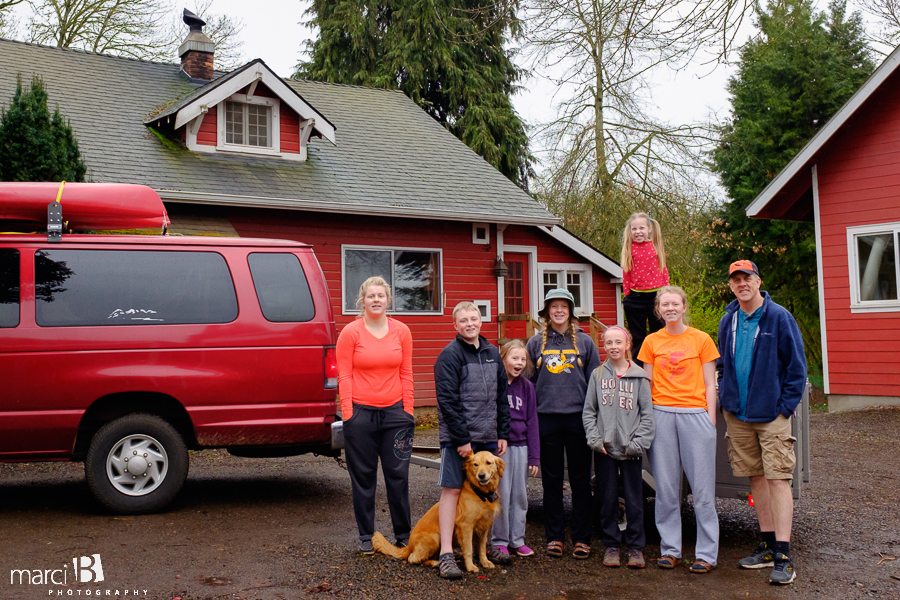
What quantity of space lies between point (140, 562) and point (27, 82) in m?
11.8

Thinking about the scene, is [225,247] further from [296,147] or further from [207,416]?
[296,147]

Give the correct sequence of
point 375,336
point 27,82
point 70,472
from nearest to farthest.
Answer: point 375,336 → point 70,472 → point 27,82

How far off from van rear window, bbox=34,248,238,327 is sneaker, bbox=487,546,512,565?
9.06ft

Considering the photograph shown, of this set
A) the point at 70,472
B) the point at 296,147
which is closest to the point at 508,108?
the point at 296,147

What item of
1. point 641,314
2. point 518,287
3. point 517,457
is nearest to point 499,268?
point 518,287

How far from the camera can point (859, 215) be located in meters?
13.4

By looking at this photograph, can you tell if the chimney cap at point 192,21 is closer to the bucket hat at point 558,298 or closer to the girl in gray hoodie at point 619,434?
the bucket hat at point 558,298

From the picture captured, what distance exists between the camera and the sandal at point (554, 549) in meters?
5.34

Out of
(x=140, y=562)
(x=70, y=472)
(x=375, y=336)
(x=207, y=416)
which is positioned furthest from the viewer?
(x=70, y=472)

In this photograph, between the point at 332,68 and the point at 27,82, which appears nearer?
the point at 27,82

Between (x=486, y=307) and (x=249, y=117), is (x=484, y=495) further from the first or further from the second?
(x=249, y=117)

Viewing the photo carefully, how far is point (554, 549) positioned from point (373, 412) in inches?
58.9

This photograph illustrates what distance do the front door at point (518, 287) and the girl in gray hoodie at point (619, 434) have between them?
34.7 feet

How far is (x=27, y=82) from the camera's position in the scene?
14.0 metres
